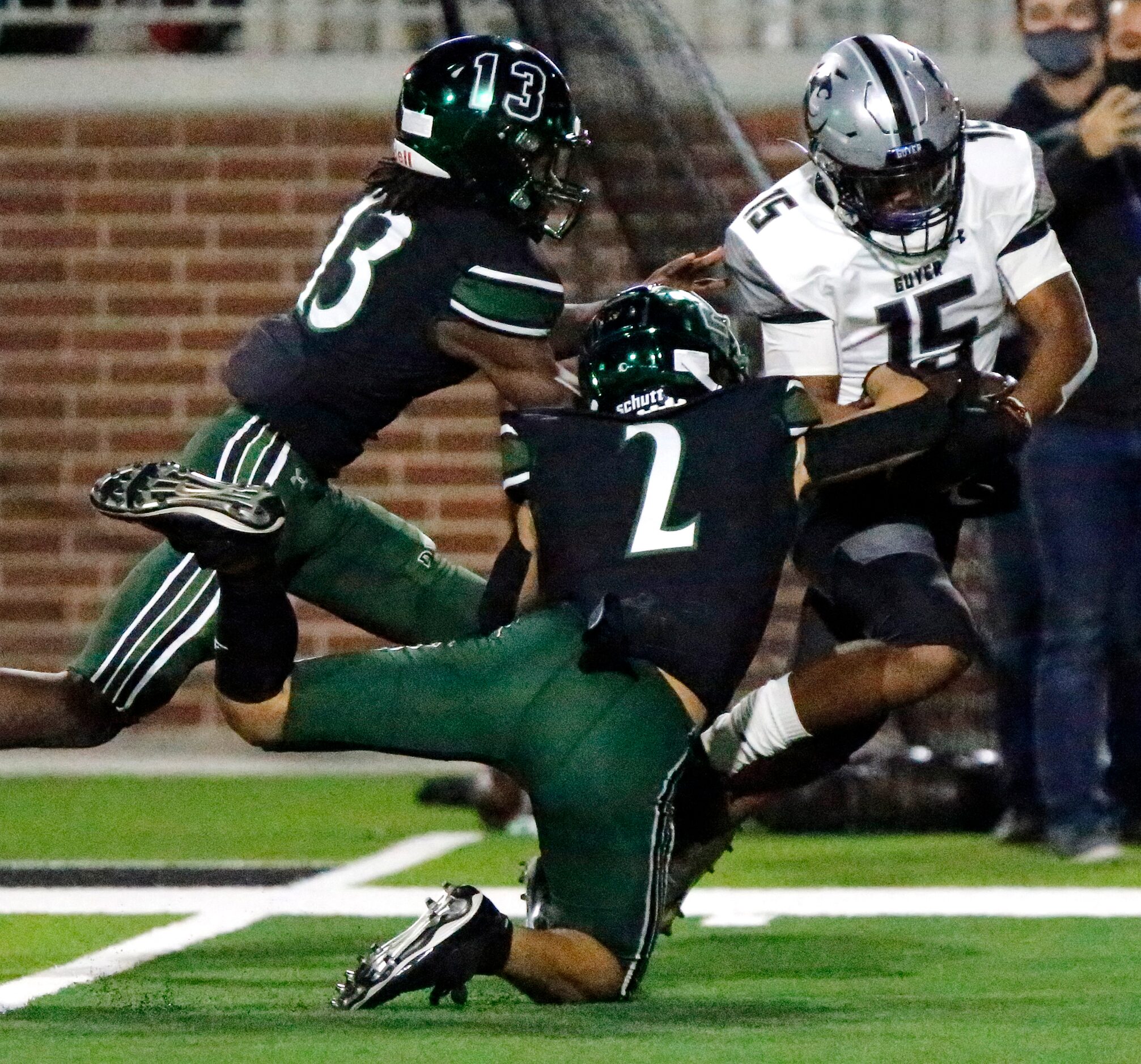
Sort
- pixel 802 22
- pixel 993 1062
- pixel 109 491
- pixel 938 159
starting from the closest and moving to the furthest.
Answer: pixel 993 1062 → pixel 109 491 → pixel 938 159 → pixel 802 22

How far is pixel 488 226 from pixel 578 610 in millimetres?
1023

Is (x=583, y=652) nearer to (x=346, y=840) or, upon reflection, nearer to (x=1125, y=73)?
(x=346, y=840)

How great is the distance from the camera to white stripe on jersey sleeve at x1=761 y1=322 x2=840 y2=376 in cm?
502

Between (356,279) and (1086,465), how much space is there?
2.21 metres

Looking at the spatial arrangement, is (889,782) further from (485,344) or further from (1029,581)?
(485,344)

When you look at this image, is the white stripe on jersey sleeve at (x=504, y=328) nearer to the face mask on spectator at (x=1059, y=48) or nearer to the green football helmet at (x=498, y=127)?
the green football helmet at (x=498, y=127)

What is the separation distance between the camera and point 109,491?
13.4ft

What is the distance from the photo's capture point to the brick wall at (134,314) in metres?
8.91

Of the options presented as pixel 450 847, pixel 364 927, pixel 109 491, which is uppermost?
pixel 109 491

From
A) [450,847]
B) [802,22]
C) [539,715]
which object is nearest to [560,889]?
[539,715]

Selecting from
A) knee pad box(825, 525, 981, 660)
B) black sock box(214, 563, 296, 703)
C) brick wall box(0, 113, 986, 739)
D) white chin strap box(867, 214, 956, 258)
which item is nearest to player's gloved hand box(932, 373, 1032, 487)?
knee pad box(825, 525, 981, 660)

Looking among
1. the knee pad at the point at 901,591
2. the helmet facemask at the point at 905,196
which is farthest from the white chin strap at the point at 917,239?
the knee pad at the point at 901,591

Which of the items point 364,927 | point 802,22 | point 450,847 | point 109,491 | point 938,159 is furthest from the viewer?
point 802,22

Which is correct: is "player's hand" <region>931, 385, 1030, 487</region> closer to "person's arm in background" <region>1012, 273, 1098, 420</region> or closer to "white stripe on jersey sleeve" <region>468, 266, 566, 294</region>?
"person's arm in background" <region>1012, 273, 1098, 420</region>
